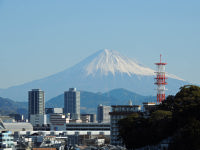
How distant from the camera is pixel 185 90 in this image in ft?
298

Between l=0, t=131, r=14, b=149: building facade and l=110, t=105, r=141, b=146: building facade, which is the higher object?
l=110, t=105, r=141, b=146: building facade

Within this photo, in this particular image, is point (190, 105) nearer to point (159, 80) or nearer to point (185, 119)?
point (185, 119)

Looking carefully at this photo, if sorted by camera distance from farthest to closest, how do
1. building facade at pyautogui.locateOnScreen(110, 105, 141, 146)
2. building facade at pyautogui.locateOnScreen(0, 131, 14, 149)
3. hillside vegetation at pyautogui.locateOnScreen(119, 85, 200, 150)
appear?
building facade at pyautogui.locateOnScreen(110, 105, 141, 146) < building facade at pyautogui.locateOnScreen(0, 131, 14, 149) < hillside vegetation at pyautogui.locateOnScreen(119, 85, 200, 150)

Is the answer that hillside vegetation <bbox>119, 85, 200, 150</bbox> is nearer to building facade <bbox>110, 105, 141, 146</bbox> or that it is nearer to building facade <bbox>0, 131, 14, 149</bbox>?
building facade <bbox>0, 131, 14, 149</bbox>

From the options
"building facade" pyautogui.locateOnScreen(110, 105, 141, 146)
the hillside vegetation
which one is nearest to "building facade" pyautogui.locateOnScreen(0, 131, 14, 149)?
the hillside vegetation

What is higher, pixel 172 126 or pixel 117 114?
pixel 117 114

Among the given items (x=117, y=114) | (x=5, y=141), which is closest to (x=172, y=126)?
(x=5, y=141)

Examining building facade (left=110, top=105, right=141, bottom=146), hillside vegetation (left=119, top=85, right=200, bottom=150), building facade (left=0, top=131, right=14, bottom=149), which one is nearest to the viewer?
hillside vegetation (left=119, top=85, right=200, bottom=150)

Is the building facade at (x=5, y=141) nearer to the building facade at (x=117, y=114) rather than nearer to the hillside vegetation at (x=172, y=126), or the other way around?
the hillside vegetation at (x=172, y=126)

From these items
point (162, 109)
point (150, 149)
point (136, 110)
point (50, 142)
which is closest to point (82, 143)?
point (50, 142)

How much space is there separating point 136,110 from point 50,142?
21.6 meters

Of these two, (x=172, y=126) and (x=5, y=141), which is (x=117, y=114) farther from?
(x=172, y=126)

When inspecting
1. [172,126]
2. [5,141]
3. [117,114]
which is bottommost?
[5,141]

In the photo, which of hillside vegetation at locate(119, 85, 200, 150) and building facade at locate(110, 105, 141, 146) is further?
building facade at locate(110, 105, 141, 146)
